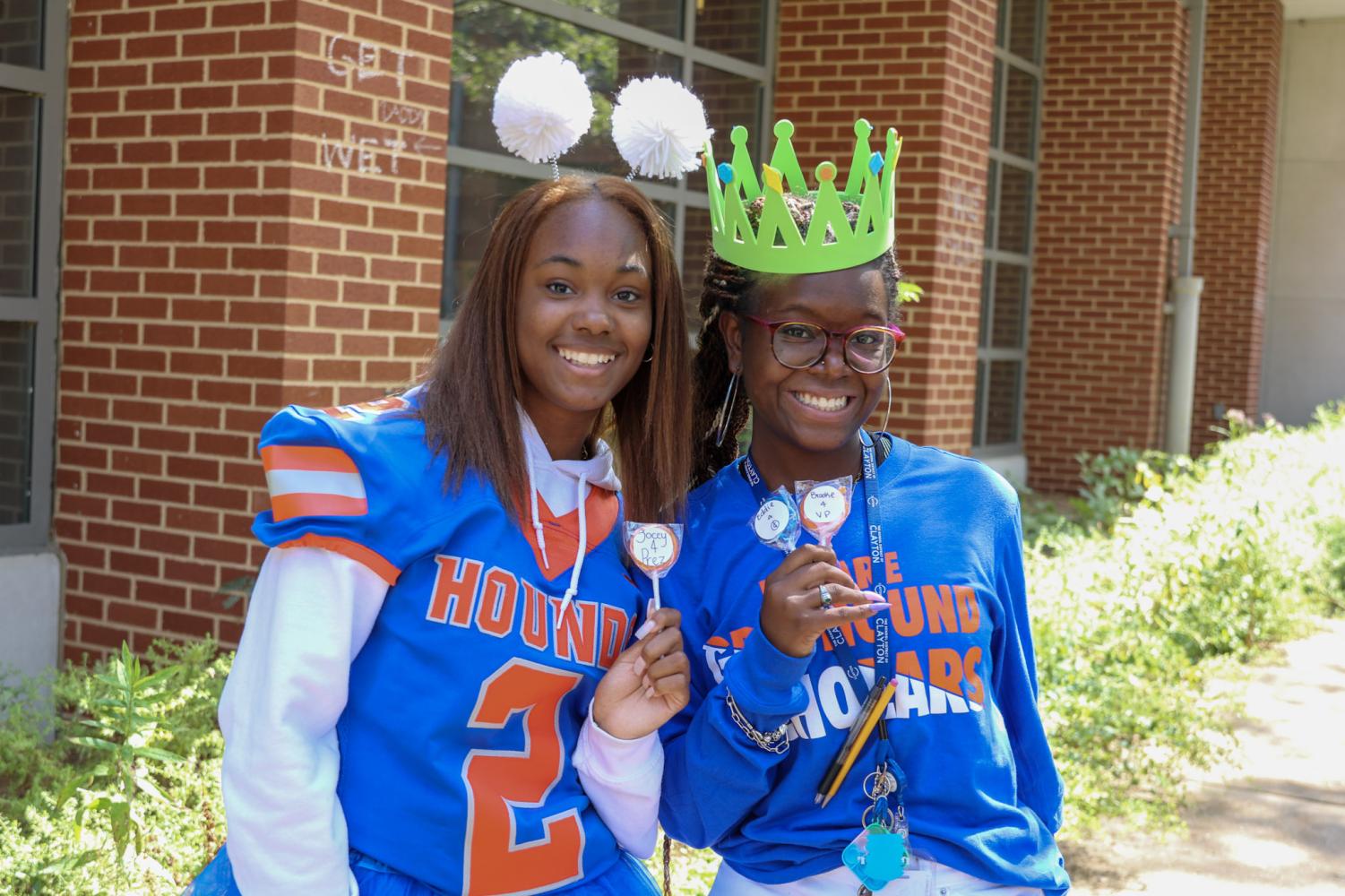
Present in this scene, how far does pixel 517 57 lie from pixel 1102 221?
20.8 feet

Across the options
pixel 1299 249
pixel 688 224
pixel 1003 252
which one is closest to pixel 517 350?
pixel 688 224

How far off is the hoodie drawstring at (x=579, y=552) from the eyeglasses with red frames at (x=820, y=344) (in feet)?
1.11

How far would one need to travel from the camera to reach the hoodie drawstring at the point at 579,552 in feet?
6.38

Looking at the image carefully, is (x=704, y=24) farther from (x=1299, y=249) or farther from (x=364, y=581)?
(x=1299, y=249)

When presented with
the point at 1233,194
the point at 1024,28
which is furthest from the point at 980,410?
the point at 1233,194

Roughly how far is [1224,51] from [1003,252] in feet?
21.2

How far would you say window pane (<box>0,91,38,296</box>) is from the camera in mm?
4523

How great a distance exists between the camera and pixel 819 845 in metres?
1.96

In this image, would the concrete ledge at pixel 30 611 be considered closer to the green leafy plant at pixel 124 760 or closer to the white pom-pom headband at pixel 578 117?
the green leafy plant at pixel 124 760

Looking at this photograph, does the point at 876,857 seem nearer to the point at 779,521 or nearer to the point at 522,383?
the point at 779,521

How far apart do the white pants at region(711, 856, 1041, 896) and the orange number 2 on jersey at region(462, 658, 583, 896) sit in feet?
1.03

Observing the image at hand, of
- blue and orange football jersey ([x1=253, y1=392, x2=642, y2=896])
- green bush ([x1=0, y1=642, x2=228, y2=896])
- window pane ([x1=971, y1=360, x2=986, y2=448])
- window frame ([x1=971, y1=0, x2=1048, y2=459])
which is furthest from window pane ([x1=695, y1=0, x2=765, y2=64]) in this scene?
blue and orange football jersey ([x1=253, y1=392, x2=642, y2=896])

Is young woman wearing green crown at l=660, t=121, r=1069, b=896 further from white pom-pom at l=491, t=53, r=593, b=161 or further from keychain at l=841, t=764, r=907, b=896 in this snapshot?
white pom-pom at l=491, t=53, r=593, b=161

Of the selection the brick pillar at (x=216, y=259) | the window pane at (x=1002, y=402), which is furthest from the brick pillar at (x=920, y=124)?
the brick pillar at (x=216, y=259)
